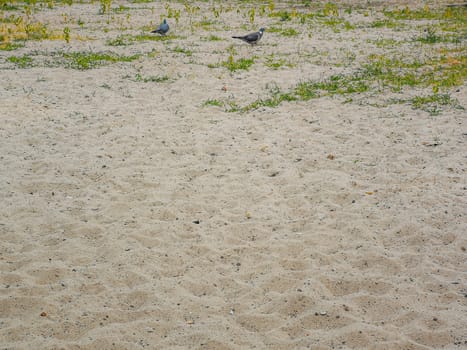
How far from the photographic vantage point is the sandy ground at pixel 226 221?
149 inches

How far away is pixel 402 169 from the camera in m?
6.19

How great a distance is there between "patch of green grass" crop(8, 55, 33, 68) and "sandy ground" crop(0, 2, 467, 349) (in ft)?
4.92

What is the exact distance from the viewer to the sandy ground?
379cm

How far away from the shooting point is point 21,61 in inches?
435

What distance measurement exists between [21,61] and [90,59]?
4.71 ft

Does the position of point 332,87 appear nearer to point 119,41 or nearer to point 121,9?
point 119,41

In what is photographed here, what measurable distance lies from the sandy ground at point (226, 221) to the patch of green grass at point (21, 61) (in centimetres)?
150

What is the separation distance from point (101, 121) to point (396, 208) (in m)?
4.62

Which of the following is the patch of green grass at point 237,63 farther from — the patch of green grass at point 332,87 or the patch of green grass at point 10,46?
the patch of green grass at point 10,46

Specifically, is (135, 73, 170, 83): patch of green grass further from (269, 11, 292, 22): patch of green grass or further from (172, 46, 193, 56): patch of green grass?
(269, 11, 292, 22): patch of green grass

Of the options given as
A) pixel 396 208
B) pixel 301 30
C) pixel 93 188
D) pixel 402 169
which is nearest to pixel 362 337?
pixel 396 208

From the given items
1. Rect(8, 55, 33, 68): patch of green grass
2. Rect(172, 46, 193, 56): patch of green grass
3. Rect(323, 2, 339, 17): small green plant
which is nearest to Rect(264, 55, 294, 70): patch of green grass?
Rect(172, 46, 193, 56): patch of green grass

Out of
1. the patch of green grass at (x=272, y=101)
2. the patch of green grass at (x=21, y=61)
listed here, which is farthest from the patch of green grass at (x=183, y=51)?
the patch of green grass at (x=272, y=101)

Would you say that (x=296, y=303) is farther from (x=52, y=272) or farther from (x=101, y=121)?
(x=101, y=121)
